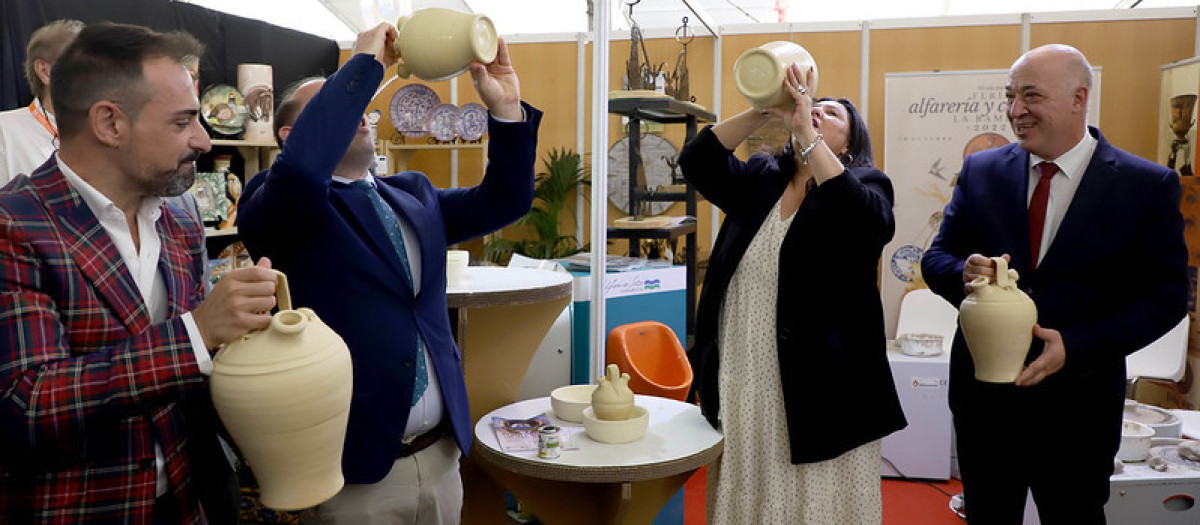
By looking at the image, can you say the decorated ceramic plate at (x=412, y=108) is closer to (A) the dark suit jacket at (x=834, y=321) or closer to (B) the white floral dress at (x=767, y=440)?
(B) the white floral dress at (x=767, y=440)


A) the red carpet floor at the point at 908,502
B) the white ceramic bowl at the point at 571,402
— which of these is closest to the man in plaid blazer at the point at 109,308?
the white ceramic bowl at the point at 571,402

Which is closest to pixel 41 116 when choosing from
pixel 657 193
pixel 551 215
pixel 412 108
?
pixel 657 193

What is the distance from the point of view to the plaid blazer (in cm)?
100

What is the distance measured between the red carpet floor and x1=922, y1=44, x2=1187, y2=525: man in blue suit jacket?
52.6 inches

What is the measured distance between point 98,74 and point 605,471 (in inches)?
49.4

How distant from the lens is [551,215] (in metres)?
5.42

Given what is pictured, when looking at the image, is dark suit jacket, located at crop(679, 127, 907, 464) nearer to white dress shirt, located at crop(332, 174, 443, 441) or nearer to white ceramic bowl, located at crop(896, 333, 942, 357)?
white dress shirt, located at crop(332, 174, 443, 441)

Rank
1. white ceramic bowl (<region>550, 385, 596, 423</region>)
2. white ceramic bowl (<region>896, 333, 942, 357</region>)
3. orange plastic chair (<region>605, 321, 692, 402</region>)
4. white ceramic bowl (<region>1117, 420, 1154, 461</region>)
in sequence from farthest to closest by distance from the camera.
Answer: white ceramic bowl (<region>896, 333, 942, 357</region>) → orange plastic chair (<region>605, 321, 692, 402</region>) → white ceramic bowl (<region>1117, 420, 1154, 461</region>) → white ceramic bowl (<region>550, 385, 596, 423</region>)

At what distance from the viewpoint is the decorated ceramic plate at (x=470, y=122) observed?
5379 mm

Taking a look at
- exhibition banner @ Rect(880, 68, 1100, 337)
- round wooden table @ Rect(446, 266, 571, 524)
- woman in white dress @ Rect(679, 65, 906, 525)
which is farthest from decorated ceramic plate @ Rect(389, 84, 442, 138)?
woman in white dress @ Rect(679, 65, 906, 525)

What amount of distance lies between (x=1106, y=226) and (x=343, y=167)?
1.77 metres

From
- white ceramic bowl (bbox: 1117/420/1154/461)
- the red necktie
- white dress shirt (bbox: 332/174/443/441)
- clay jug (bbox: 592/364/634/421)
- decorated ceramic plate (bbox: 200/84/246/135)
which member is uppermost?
decorated ceramic plate (bbox: 200/84/246/135)

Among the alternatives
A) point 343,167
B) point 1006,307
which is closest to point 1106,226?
point 1006,307

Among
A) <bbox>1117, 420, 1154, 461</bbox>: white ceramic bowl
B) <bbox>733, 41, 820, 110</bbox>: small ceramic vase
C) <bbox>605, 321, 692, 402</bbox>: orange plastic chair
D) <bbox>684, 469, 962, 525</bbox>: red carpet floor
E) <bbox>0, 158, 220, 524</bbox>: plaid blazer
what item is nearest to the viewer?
<bbox>0, 158, 220, 524</bbox>: plaid blazer
